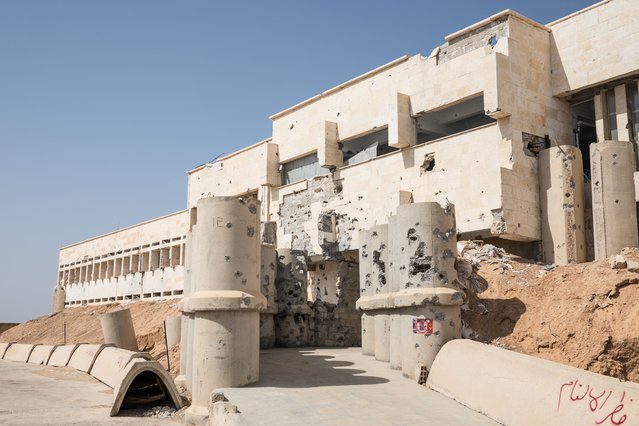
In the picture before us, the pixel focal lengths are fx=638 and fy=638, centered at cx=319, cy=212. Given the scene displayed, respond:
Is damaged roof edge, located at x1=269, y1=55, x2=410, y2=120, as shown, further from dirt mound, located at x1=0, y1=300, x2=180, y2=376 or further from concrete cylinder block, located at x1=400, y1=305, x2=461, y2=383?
concrete cylinder block, located at x1=400, y1=305, x2=461, y2=383

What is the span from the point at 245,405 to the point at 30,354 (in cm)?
1389

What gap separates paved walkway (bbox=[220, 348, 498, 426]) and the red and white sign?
2.60 ft

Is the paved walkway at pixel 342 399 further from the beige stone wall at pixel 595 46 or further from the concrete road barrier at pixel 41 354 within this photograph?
the beige stone wall at pixel 595 46

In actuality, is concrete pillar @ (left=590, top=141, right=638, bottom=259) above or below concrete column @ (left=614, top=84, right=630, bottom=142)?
below

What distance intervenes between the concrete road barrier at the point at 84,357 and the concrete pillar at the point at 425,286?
27.4 feet

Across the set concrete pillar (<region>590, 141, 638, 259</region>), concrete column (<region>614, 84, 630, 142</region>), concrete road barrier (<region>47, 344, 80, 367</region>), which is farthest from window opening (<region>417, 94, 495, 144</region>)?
concrete road barrier (<region>47, 344, 80, 367</region>)

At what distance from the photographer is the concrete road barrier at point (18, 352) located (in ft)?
64.2

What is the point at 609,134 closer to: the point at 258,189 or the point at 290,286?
the point at 290,286

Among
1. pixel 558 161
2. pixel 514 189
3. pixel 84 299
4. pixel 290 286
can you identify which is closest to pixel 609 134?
pixel 558 161

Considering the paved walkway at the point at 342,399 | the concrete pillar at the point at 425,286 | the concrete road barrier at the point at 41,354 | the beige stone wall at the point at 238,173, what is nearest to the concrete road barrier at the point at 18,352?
the concrete road barrier at the point at 41,354

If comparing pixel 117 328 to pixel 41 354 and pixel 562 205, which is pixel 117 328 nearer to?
pixel 41 354

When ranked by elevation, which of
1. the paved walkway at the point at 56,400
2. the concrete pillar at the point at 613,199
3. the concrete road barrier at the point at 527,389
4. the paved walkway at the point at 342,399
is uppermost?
the concrete pillar at the point at 613,199

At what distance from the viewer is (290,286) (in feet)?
55.9

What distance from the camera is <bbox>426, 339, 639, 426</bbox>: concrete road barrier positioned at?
5930mm
